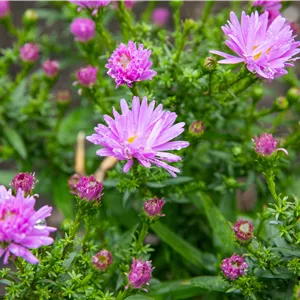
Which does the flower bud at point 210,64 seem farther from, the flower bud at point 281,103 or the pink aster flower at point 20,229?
the pink aster flower at point 20,229

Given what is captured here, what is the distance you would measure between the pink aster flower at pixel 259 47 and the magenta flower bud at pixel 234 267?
0.44 meters

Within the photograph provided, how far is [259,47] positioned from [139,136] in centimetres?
37

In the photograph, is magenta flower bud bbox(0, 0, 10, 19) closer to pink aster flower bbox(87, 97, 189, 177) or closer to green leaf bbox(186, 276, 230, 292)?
pink aster flower bbox(87, 97, 189, 177)

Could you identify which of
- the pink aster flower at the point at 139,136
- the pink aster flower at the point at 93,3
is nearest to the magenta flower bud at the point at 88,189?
the pink aster flower at the point at 139,136

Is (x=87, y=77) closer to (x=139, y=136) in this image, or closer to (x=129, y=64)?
(x=129, y=64)

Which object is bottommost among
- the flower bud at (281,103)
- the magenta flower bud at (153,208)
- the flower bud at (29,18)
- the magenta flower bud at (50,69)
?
the magenta flower bud at (153,208)

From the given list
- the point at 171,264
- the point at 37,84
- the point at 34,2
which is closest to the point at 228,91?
the point at 171,264

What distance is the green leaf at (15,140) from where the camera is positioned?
5.93 feet

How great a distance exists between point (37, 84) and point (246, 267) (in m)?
1.09

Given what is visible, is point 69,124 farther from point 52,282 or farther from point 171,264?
point 52,282

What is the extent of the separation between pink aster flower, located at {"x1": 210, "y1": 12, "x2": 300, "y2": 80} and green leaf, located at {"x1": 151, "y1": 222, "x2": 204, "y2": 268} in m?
0.58

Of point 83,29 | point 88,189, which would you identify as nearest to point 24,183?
point 88,189

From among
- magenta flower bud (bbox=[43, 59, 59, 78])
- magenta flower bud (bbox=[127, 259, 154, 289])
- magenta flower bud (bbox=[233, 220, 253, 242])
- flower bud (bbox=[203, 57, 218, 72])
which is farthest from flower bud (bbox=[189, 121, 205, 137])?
magenta flower bud (bbox=[43, 59, 59, 78])

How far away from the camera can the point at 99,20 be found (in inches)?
59.6
